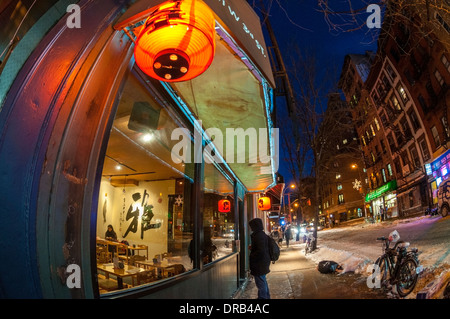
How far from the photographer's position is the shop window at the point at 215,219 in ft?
19.1

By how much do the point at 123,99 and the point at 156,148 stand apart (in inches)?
68.9

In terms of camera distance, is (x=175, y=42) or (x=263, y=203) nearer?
(x=175, y=42)

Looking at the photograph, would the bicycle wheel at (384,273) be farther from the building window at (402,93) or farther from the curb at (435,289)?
the building window at (402,93)

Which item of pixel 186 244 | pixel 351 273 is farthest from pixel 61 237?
pixel 351 273

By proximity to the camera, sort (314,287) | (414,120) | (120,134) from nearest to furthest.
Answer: (120,134) → (314,287) → (414,120)

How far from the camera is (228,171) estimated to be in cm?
823

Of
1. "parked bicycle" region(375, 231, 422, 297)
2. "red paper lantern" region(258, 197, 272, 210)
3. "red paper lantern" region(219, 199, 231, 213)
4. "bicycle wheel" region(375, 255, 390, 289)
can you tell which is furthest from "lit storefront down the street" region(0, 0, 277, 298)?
"red paper lantern" region(258, 197, 272, 210)

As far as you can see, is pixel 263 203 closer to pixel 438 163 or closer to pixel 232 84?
pixel 232 84

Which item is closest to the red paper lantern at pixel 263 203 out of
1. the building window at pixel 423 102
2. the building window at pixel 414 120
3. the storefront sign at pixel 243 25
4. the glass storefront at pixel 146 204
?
the glass storefront at pixel 146 204

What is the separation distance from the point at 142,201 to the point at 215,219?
6.68 ft

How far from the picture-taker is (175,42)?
1844mm

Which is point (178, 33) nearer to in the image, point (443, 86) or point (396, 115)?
point (443, 86)

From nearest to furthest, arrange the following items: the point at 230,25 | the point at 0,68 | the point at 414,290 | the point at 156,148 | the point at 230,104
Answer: the point at 0,68 → the point at 230,25 → the point at 230,104 → the point at 156,148 → the point at 414,290

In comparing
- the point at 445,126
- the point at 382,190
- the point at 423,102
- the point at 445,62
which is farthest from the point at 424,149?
the point at 382,190
